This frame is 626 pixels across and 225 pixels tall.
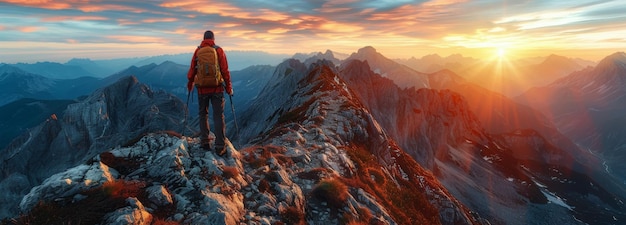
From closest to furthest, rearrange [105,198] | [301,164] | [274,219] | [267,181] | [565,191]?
1. [105,198]
2. [274,219]
3. [267,181]
4. [301,164]
5. [565,191]

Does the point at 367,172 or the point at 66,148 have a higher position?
the point at 367,172

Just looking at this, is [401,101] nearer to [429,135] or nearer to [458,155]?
[429,135]

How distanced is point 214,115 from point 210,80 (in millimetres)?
2139

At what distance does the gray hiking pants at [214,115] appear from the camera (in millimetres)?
15688

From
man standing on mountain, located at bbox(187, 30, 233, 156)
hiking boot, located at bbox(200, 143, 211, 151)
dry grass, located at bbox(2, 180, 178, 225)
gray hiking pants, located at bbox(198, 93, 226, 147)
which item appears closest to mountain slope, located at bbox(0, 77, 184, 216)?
hiking boot, located at bbox(200, 143, 211, 151)

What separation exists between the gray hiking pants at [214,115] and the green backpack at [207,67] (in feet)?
2.94

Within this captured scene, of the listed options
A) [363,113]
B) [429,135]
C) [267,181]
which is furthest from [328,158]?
[429,135]

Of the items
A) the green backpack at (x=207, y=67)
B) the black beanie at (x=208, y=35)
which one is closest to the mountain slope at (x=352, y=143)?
the green backpack at (x=207, y=67)

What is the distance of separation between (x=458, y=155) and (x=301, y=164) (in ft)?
571

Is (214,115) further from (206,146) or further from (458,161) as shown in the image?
(458,161)

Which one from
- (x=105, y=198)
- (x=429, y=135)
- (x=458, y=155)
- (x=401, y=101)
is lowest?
(x=458, y=155)

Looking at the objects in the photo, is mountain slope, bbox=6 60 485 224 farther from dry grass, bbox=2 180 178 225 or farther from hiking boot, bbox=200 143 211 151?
Answer: hiking boot, bbox=200 143 211 151

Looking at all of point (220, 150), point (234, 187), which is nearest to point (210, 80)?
point (220, 150)

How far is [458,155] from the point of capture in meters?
174
